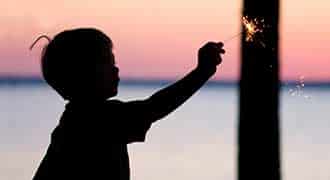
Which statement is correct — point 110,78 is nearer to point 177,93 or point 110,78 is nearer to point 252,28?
point 177,93

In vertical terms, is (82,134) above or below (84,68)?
below

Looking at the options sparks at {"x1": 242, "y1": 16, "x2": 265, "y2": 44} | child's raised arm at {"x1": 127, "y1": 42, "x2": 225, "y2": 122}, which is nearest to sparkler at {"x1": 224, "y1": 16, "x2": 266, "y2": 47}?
sparks at {"x1": 242, "y1": 16, "x2": 265, "y2": 44}

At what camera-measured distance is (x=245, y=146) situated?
1581 millimetres

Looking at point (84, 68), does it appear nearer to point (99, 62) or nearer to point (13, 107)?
point (99, 62)

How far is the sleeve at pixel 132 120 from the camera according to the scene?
172cm

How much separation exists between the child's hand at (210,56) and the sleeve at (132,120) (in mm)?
137

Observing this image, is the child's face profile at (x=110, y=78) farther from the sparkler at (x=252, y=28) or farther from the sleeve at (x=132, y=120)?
the sparkler at (x=252, y=28)

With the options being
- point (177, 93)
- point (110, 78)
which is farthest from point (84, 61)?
point (177, 93)

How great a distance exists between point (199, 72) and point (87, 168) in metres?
0.29

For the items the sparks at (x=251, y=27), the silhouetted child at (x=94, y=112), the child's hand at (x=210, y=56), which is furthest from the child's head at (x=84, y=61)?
the sparks at (x=251, y=27)

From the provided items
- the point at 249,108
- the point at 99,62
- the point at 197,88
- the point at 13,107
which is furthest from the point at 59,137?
the point at 13,107

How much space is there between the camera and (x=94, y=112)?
1730mm

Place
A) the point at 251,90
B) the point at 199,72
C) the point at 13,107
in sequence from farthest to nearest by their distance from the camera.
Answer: the point at 13,107 < the point at 199,72 < the point at 251,90

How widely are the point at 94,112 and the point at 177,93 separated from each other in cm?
17
